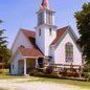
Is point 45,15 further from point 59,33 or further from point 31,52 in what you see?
point 31,52

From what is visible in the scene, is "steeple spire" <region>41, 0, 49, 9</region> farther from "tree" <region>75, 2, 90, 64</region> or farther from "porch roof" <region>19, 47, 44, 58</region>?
"tree" <region>75, 2, 90, 64</region>

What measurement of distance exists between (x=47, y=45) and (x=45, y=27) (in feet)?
9.34

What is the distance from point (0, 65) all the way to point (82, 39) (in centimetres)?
2093

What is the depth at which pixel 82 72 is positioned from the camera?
1203 inches

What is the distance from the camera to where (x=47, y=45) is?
1752 inches

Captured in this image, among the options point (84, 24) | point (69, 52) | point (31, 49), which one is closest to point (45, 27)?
point (31, 49)

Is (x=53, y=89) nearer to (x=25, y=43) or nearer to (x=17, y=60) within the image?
(x=17, y=60)

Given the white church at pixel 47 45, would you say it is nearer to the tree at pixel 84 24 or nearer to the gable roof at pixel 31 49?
the gable roof at pixel 31 49

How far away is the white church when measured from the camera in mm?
43531

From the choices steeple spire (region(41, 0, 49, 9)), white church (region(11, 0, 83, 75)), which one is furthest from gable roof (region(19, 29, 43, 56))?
steeple spire (region(41, 0, 49, 9))

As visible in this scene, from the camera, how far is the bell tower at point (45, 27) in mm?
44594

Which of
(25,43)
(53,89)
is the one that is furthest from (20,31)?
(53,89)

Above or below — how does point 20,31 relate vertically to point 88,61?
above

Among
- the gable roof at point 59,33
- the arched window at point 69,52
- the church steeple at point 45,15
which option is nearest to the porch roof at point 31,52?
the gable roof at point 59,33
